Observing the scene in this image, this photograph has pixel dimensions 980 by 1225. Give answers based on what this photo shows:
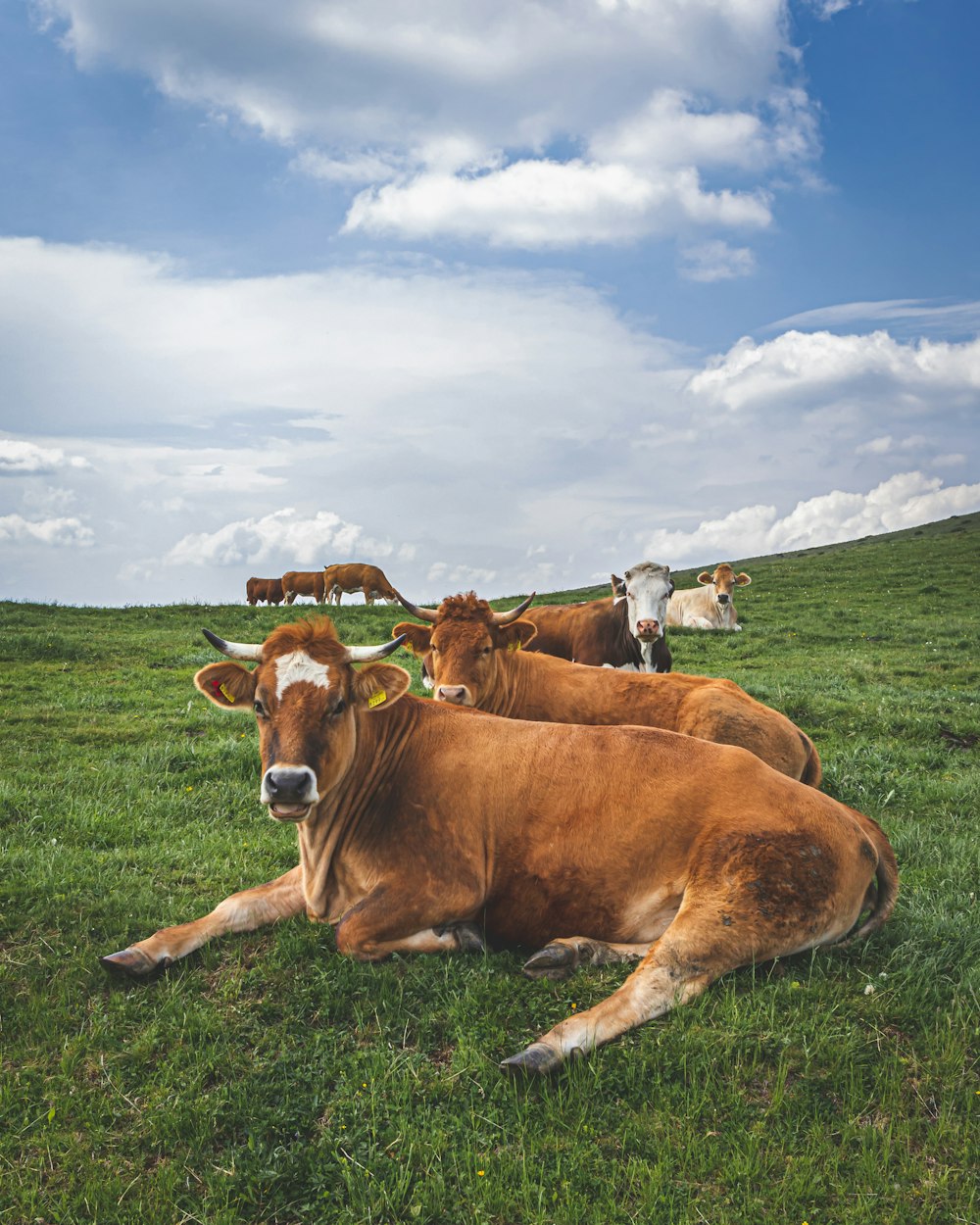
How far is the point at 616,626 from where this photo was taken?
1495 centimetres

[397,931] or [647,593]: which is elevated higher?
[647,593]

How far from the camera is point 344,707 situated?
18.8ft

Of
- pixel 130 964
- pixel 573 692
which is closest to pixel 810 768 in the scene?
pixel 573 692

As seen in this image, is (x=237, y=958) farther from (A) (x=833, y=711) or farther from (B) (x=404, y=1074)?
(A) (x=833, y=711)

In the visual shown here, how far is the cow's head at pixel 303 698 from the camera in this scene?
5133mm

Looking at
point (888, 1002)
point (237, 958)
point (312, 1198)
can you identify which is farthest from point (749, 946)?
point (237, 958)

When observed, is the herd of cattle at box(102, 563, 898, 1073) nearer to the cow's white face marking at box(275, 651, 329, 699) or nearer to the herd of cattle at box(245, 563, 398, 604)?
the cow's white face marking at box(275, 651, 329, 699)

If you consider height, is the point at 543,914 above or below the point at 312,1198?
above

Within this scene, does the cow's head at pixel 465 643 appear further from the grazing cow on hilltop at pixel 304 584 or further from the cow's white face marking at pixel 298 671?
the grazing cow on hilltop at pixel 304 584

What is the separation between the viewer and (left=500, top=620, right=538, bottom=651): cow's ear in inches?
358

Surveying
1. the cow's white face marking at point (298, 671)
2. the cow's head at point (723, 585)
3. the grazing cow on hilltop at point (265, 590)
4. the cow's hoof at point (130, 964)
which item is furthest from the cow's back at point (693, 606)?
the grazing cow on hilltop at point (265, 590)

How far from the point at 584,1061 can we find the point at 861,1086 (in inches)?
47.3

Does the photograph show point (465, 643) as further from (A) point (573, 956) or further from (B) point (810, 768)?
(A) point (573, 956)

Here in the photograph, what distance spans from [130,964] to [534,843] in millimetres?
2321
